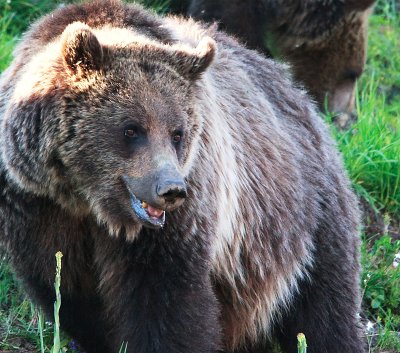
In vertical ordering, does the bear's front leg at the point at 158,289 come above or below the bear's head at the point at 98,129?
below

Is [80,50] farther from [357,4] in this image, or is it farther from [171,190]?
[357,4]

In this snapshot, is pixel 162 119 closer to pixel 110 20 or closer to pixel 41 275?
pixel 110 20

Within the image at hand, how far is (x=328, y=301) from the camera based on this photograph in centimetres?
567

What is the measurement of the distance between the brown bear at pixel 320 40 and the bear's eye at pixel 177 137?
471cm

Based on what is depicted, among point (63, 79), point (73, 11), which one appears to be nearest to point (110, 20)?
point (73, 11)

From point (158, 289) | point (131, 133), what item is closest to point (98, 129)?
point (131, 133)

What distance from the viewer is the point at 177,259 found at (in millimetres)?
4566

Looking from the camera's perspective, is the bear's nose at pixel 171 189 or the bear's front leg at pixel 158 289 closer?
the bear's nose at pixel 171 189

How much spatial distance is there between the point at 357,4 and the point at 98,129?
18.1 feet

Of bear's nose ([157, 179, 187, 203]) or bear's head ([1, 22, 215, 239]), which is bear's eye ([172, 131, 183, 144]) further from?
bear's nose ([157, 179, 187, 203])

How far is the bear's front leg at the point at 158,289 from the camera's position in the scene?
4.55m

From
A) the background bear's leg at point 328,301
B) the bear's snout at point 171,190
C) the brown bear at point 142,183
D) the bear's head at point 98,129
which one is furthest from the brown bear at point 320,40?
the bear's snout at point 171,190

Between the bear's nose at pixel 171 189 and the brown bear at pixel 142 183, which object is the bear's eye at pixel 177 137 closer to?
the brown bear at pixel 142 183

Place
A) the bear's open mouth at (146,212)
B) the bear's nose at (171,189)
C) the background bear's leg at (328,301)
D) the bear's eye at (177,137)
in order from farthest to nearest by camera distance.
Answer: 1. the background bear's leg at (328,301)
2. the bear's eye at (177,137)
3. the bear's open mouth at (146,212)
4. the bear's nose at (171,189)
